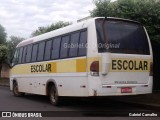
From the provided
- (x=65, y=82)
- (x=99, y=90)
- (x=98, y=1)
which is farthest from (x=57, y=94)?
(x=98, y=1)

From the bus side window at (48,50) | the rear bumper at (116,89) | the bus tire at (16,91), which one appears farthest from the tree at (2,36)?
the rear bumper at (116,89)

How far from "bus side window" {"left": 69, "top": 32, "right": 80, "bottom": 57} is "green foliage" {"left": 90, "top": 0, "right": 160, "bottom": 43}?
3.82 metres

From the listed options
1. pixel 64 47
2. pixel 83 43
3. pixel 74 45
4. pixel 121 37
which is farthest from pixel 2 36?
pixel 121 37

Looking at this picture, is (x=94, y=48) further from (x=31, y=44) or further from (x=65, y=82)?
(x=31, y=44)

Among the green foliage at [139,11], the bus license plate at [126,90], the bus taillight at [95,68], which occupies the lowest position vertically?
the bus license plate at [126,90]

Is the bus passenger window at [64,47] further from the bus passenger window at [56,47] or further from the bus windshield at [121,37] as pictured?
the bus windshield at [121,37]

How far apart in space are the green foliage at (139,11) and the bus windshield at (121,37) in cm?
333

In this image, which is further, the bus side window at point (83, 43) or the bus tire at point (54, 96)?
the bus tire at point (54, 96)

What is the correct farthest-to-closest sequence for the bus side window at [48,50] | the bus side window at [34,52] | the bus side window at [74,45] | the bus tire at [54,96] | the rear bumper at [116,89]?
the bus side window at [34,52]
the bus side window at [48,50]
the bus tire at [54,96]
the bus side window at [74,45]
the rear bumper at [116,89]

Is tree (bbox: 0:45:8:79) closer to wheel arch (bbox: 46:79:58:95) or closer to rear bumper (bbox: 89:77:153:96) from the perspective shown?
wheel arch (bbox: 46:79:58:95)

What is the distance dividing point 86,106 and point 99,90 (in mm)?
2673

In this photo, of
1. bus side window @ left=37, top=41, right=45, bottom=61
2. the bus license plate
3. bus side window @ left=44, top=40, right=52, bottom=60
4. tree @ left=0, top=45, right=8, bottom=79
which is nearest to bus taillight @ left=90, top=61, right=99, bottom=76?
the bus license plate

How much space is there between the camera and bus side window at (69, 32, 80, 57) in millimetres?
12749

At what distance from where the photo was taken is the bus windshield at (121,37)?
11867mm
